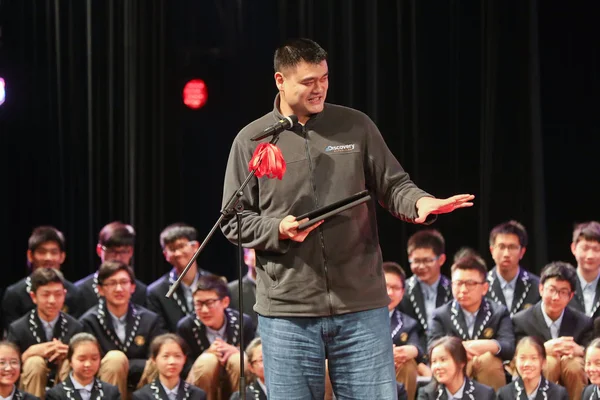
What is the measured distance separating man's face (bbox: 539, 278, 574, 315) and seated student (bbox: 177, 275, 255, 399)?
1572 mm

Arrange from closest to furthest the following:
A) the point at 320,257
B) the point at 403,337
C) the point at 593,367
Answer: the point at 320,257, the point at 593,367, the point at 403,337

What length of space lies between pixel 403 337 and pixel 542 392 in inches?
31.8

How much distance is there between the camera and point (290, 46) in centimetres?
260

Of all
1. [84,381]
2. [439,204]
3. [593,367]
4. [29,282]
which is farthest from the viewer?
[29,282]

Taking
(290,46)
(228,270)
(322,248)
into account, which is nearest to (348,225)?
(322,248)

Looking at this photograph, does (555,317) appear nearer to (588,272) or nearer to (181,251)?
(588,272)

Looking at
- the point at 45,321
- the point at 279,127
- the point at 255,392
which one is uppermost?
the point at 279,127

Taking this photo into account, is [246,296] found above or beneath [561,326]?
above

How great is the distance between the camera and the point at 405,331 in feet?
17.3

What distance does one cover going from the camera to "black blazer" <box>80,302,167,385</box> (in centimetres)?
539

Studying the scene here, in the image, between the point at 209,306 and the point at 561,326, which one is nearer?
the point at 561,326

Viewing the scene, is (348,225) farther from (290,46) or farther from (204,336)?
(204,336)

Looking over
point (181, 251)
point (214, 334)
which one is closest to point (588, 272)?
point (214, 334)

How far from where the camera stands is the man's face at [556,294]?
203 inches
